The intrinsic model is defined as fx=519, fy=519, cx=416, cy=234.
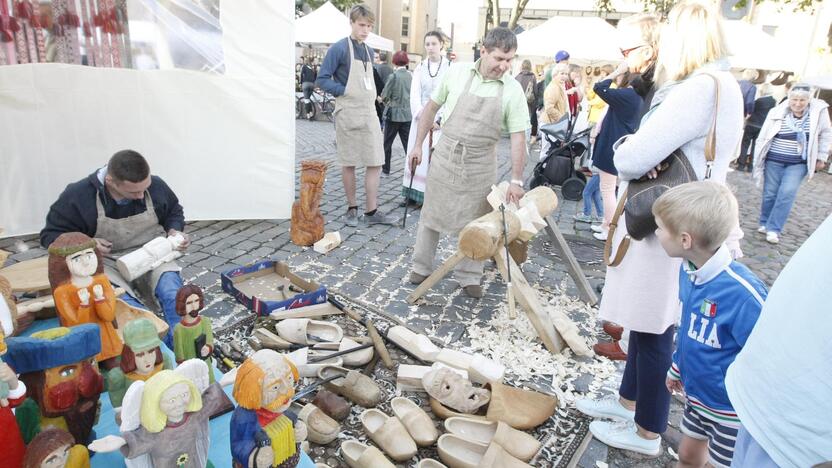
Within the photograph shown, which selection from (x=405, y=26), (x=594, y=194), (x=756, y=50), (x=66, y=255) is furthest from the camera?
(x=405, y=26)

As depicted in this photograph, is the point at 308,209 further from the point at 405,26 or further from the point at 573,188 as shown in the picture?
the point at 405,26

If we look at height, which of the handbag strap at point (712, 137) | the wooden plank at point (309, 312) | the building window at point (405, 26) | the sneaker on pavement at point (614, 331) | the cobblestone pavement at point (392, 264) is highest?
the building window at point (405, 26)

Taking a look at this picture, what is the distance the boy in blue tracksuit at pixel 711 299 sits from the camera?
172cm

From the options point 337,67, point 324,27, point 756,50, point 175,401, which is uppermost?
point 324,27

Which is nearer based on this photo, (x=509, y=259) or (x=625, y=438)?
(x=625, y=438)

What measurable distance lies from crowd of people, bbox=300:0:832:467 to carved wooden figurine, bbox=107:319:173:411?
5.77 ft

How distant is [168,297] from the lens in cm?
288

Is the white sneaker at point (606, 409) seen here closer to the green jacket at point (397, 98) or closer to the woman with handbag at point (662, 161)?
the woman with handbag at point (662, 161)

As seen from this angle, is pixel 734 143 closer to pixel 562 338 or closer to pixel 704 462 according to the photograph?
pixel 704 462

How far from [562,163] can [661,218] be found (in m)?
4.32

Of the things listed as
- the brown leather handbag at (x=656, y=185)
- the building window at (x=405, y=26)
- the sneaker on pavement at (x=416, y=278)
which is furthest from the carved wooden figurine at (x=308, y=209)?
the building window at (x=405, y=26)

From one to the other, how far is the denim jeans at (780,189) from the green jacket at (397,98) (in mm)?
4449

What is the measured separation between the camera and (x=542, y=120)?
7.56 meters

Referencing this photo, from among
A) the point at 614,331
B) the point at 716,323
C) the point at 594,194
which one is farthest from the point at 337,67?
the point at 716,323
